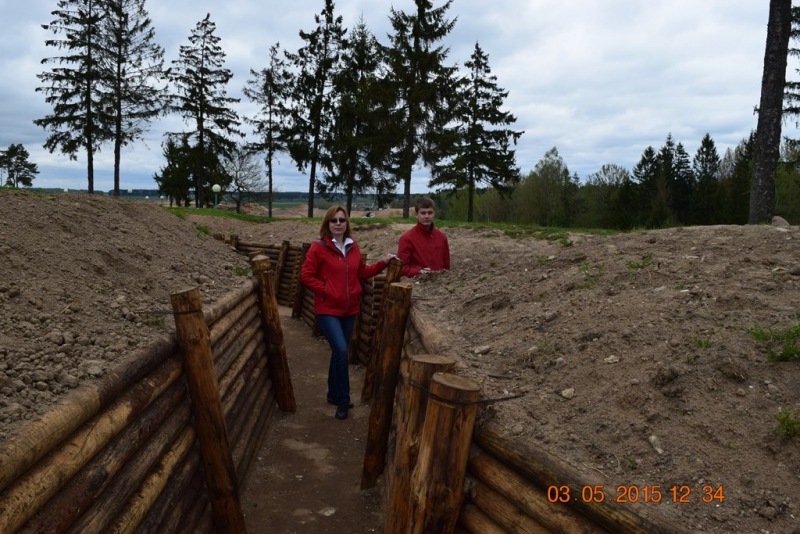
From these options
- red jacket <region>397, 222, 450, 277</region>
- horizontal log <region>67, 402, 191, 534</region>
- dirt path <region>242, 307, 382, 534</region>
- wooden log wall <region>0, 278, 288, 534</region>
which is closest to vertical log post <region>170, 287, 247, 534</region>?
wooden log wall <region>0, 278, 288, 534</region>

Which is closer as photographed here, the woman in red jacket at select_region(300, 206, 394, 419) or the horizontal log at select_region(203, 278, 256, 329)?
the horizontal log at select_region(203, 278, 256, 329)

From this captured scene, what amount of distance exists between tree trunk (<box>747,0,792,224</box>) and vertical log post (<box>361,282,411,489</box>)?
8220mm

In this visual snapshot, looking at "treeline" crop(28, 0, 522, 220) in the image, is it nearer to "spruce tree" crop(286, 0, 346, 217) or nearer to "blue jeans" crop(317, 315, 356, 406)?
"spruce tree" crop(286, 0, 346, 217)

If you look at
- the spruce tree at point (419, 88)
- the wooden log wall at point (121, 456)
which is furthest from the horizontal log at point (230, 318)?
the spruce tree at point (419, 88)

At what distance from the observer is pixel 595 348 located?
3756 millimetres

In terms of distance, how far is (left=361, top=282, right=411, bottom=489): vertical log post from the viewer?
5.02 m

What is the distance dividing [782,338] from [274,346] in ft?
17.1

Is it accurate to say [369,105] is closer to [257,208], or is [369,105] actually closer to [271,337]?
[271,337]

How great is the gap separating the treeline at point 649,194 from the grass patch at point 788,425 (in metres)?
39.4

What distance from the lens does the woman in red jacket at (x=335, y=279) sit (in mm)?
6078

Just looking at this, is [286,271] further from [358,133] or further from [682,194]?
[682,194]

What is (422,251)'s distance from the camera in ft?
25.0

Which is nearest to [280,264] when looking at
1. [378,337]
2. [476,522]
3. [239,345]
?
[378,337]

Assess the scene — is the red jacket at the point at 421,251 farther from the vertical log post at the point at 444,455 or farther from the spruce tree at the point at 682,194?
the spruce tree at the point at 682,194
